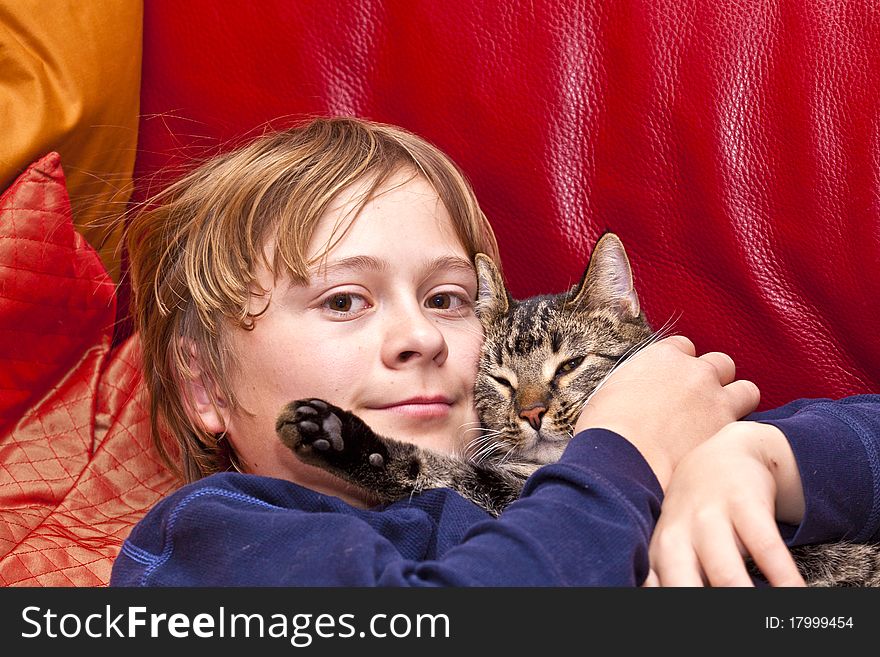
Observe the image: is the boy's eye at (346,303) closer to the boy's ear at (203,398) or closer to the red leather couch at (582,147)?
the boy's ear at (203,398)

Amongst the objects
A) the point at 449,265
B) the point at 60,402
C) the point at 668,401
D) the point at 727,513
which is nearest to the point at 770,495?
the point at 727,513

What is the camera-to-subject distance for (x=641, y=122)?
142 centimetres

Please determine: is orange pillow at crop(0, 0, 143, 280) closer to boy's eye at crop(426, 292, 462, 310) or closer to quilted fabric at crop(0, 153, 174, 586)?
quilted fabric at crop(0, 153, 174, 586)

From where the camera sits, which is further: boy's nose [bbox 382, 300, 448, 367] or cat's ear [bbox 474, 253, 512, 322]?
cat's ear [bbox 474, 253, 512, 322]

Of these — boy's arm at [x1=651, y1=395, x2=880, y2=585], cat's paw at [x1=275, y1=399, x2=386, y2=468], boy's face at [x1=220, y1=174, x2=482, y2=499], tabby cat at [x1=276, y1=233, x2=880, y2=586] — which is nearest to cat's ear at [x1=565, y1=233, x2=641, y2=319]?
tabby cat at [x1=276, y1=233, x2=880, y2=586]

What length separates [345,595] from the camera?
0.82m

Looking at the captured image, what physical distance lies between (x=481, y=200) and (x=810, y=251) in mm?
513

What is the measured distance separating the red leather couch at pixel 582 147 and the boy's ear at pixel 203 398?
7.8 inches

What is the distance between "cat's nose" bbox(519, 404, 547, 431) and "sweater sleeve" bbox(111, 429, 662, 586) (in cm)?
30

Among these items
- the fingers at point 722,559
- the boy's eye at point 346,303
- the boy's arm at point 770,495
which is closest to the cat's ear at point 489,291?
the boy's eye at point 346,303

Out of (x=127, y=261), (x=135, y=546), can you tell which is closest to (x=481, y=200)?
(x=127, y=261)

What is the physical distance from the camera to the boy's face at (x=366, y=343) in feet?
3.85

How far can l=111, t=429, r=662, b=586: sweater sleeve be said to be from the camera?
84cm

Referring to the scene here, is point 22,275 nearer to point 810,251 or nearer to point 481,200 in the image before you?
point 481,200
